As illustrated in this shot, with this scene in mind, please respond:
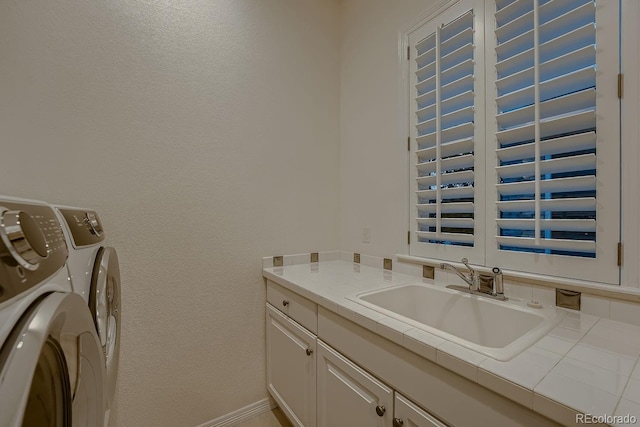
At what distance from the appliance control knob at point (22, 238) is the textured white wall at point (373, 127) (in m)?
1.54

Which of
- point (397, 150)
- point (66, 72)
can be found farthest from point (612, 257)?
point (66, 72)

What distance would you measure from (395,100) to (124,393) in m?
2.18

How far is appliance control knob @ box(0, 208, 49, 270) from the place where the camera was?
1.26 feet

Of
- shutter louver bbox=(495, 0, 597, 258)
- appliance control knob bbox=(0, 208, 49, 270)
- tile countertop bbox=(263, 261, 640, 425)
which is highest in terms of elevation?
shutter louver bbox=(495, 0, 597, 258)

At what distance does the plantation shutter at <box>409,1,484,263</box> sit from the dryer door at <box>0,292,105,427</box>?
144 centimetres

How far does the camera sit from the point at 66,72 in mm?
1251

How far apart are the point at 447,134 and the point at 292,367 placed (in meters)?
1.47

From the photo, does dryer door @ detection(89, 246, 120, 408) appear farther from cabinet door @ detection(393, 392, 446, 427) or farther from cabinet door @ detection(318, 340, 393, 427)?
cabinet door @ detection(393, 392, 446, 427)

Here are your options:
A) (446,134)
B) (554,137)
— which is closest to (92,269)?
(446,134)

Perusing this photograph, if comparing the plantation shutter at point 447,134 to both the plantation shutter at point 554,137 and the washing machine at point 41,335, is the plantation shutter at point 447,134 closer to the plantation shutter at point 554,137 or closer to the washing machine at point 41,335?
the plantation shutter at point 554,137

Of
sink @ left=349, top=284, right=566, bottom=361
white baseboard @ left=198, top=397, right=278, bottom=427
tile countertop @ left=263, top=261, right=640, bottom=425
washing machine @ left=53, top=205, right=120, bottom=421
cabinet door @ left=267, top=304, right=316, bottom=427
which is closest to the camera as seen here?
tile countertop @ left=263, top=261, right=640, bottom=425

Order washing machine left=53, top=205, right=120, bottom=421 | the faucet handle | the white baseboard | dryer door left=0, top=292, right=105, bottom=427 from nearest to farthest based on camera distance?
dryer door left=0, top=292, right=105, bottom=427 → washing machine left=53, top=205, right=120, bottom=421 → the faucet handle → the white baseboard

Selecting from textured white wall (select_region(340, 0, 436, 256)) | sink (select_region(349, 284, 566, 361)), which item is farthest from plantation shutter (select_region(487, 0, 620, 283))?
textured white wall (select_region(340, 0, 436, 256))

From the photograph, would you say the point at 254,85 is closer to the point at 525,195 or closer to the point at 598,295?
the point at 525,195
